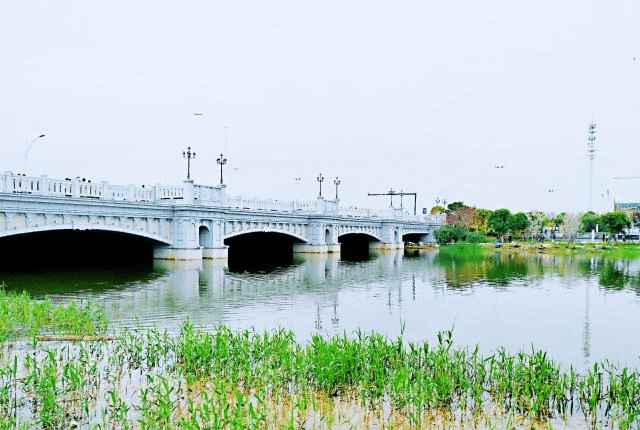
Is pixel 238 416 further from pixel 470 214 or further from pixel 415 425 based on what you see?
pixel 470 214

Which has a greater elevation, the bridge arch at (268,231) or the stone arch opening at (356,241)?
the bridge arch at (268,231)

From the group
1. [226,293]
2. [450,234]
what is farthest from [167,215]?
[450,234]

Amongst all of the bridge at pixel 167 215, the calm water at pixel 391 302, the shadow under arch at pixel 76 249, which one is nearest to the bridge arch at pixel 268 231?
the bridge at pixel 167 215

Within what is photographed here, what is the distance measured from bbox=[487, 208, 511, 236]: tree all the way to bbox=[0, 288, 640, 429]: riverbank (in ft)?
289

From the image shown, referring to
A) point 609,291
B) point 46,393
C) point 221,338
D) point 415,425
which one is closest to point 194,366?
point 221,338

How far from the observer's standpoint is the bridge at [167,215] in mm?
30219

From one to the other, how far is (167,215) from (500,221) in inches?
2736

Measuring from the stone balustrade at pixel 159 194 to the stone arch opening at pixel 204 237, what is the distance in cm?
219

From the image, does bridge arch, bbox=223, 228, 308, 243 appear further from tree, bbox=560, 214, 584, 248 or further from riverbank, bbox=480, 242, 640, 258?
tree, bbox=560, 214, 584, 248

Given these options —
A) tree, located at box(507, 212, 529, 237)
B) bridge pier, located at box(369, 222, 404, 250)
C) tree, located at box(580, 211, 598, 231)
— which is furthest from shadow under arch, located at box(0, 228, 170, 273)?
tree, located at box(580, 211, 598, 231)

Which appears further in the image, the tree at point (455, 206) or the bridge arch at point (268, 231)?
the tree at point (455, 206)

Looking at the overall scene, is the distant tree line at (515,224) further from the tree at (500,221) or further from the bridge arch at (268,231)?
the bridge arch at (268,231)

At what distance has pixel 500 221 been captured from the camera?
9594cm

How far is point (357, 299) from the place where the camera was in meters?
23.2
